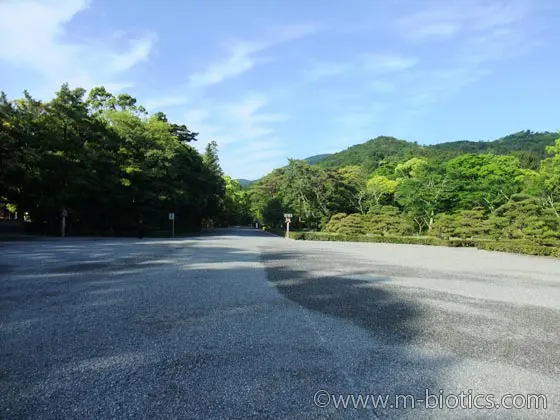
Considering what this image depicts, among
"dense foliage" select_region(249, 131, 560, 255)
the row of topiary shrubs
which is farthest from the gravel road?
"dense foliage" select_region(249, 131, 560, 255)

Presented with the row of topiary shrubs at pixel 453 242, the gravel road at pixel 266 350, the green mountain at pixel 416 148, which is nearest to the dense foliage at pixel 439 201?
the row of topiary shrubs at pixel 453 242

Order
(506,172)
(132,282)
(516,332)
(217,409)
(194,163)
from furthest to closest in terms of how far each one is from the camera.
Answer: (506,172) < (194,163) < (132,282) < (516,332) < (217,409)

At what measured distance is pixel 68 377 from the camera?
331 cm

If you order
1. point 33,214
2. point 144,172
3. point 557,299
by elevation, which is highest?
point 144,172

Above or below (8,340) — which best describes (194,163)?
above

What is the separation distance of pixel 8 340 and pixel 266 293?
417 cm

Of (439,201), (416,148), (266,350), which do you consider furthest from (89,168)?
(416,148)

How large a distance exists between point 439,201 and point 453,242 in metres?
13.1

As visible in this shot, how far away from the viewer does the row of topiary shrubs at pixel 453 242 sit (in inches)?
840

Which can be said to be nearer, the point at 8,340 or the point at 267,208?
the point at 8,340

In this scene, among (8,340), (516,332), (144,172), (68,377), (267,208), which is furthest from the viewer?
(267,208)

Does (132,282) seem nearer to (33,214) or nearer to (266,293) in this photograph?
(266,293)

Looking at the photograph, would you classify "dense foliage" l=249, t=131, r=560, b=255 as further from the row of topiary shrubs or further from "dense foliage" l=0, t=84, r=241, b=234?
"dense foliage" l=0, t=84, r=241, b=234

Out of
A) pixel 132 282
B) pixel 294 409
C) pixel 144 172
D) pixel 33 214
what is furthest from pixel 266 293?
pixel 33 214
